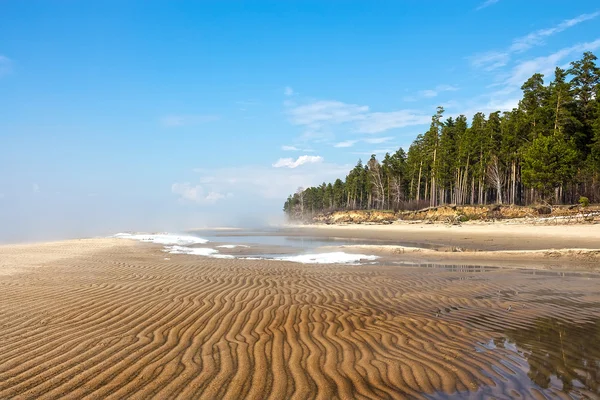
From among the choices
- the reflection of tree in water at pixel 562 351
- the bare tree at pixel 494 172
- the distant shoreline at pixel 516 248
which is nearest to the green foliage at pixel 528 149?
the bare tree at pixel 494 172

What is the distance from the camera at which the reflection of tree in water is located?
4.71 m

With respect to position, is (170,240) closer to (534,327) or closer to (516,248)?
(516,248)

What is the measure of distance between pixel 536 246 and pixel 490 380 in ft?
72.7

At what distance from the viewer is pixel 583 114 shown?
52094mm

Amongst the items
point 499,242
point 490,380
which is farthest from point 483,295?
point 499,242

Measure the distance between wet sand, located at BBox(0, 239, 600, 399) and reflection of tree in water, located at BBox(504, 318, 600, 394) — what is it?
21 mm

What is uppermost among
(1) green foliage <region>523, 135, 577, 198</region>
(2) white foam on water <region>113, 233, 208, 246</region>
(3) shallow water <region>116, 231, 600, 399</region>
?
(1) green foliage <region>523, 135, 577, 198</region>

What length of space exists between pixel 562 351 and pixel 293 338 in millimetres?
4075

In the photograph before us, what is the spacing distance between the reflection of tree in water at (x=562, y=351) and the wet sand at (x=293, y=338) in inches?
0.8

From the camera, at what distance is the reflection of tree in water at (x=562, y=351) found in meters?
4.71

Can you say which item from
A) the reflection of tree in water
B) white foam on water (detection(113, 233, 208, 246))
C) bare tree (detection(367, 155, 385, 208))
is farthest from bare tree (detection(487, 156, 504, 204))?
the reflection of tree in water

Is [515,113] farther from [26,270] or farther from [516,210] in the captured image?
[26,270]

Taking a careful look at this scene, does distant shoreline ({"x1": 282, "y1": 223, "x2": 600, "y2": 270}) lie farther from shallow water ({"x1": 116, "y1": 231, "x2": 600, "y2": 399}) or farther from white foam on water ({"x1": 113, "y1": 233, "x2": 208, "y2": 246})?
white foam on water ({"x1": 113, "y1": 233, "x2": 208, "y2": 246})

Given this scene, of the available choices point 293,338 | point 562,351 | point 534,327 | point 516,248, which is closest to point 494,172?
point 516,248
